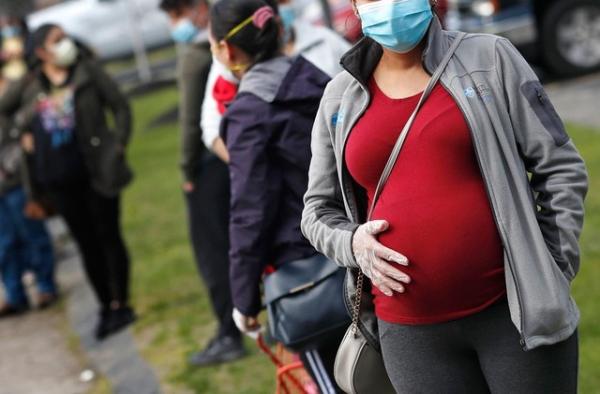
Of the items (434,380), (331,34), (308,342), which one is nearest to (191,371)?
(331,34)

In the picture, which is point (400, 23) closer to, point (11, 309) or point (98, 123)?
point (98, 123)

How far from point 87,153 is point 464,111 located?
14.1ft

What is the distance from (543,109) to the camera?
2.65m

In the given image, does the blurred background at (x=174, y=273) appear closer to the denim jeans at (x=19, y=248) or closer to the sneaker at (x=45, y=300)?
the sneaker at (x=45, y=300)

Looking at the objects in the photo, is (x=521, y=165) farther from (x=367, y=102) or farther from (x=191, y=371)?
(x=191, y=371)

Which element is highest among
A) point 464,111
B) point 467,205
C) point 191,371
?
point 464,111

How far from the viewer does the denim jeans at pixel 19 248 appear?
8250 millimetres

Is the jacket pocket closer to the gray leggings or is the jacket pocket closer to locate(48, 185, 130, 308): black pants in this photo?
the gray leggings

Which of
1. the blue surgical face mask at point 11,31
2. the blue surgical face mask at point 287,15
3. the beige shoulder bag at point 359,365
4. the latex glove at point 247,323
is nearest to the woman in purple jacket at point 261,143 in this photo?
the latex glove at point 247,323

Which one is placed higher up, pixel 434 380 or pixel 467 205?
pixel 467 205

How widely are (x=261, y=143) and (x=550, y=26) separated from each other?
30.5 feet

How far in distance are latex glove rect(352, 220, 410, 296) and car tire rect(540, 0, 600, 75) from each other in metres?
10.0

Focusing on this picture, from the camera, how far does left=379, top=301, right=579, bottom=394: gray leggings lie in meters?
2.70

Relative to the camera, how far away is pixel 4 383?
22.5 feet
